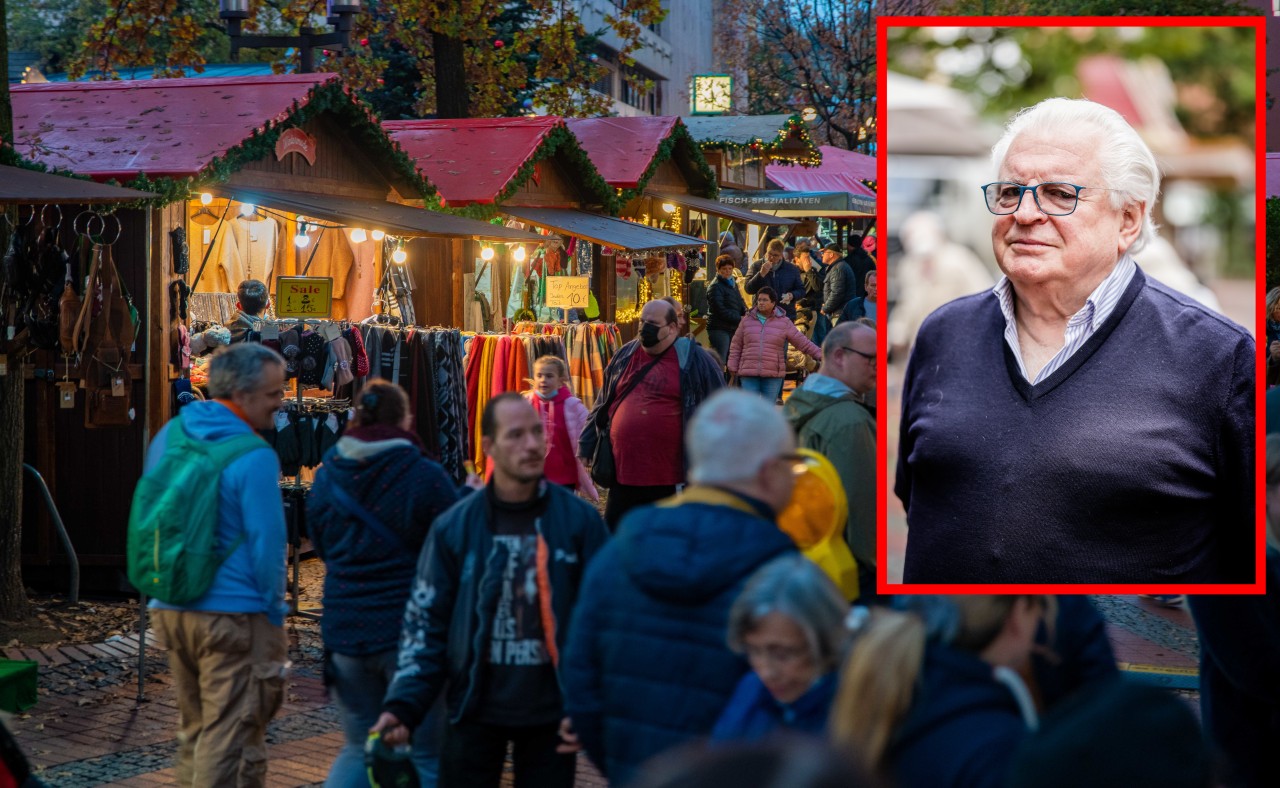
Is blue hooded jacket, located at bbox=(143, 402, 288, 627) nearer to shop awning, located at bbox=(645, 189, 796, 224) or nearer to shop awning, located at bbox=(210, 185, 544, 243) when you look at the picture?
shop awning, located at bbox=(210, 185, 544, 243)

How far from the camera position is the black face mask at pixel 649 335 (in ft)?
28.0

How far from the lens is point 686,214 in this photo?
75.9 ft

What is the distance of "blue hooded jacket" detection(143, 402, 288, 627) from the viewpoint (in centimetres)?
529

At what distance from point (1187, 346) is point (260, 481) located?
372cm

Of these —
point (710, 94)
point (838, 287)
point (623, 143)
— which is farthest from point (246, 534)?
point (710, 94)

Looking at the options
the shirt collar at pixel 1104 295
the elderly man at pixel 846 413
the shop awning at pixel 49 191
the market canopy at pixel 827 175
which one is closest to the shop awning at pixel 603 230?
the shop awning at pixel 49 191

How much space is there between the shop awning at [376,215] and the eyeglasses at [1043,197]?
27.3 feet

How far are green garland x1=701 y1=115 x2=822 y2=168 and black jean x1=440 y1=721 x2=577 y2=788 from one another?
20.6 m

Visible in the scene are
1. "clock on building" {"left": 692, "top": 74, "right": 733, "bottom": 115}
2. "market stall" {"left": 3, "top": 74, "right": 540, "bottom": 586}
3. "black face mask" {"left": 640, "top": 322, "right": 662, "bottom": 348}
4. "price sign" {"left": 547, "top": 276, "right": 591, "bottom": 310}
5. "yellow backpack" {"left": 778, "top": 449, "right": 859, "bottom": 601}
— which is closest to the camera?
"yellow backpack" {"left": 778, "top": 449, "right": 859, "bottom": 601}

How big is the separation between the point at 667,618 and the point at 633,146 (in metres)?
15.9

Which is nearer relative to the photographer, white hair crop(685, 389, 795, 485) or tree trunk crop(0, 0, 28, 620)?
white hair crop(685, 389, 795, 485)

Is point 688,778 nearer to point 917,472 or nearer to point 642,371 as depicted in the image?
point 917,472

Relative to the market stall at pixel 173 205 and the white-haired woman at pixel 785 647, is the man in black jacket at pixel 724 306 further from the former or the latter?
the white-haired woman at pixel 785 647

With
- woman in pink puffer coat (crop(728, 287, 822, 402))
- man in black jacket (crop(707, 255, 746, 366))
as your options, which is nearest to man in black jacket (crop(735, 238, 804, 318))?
man in black jacket (crop(707, 255, 746, 366))
